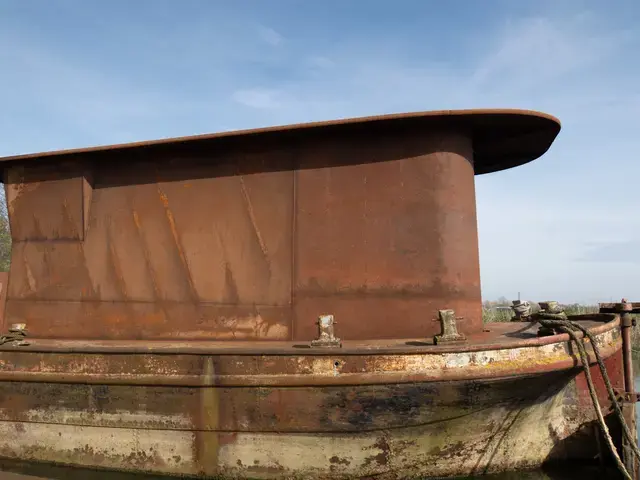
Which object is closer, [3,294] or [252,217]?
[252,217]

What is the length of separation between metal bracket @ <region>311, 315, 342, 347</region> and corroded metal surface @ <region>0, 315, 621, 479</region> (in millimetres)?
165

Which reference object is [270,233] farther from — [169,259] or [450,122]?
[450,122]

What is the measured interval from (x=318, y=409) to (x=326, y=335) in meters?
0.68

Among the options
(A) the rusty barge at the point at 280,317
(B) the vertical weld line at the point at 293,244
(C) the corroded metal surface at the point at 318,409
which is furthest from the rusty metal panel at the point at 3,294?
(B) the vertical weld line at the point at 293,244

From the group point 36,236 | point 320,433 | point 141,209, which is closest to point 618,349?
point 320,433

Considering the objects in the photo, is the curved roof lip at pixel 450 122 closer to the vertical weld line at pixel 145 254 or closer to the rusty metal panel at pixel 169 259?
the rusty metal panel at pixel 169 259

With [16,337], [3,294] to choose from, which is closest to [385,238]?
[16,337]

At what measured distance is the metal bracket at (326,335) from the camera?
167 inches

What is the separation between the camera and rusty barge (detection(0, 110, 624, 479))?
416cm

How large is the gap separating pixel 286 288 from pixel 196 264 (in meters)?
1.13

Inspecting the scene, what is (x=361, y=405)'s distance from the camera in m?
4.12

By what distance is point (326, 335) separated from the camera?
4312 mm

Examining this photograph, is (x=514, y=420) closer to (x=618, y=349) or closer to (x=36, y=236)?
(x=618, y=349)

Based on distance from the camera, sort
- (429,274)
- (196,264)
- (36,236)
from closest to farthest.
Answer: (429,274)
(196,264)
(36,236)
